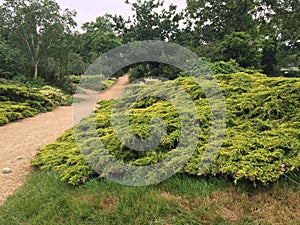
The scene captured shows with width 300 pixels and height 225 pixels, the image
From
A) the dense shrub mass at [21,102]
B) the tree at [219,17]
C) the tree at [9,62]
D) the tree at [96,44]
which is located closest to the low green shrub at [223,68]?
the dense shrub mass at [21,102]

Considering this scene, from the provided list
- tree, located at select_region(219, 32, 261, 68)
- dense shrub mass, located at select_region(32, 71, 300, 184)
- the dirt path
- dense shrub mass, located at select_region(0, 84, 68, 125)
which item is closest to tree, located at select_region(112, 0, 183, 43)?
tree, located at select_region(219, 32, 261, 68)

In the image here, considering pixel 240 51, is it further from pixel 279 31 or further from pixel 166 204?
pixel 166 204

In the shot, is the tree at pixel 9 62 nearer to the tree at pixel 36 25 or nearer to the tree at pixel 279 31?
the tree at pixel 36 25

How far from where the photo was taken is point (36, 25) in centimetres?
1341

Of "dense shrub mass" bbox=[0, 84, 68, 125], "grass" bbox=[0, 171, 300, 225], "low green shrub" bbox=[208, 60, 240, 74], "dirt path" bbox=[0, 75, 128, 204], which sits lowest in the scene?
"dirt path" bbox=[0, 75, 128, 204]

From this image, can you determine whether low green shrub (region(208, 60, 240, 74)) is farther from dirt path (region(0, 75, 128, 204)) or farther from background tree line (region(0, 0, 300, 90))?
dirt path (region(0, 75, 128, 204))

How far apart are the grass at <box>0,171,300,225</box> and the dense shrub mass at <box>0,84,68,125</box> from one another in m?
5.49

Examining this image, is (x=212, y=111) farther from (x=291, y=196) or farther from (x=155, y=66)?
(x=155, y=66)

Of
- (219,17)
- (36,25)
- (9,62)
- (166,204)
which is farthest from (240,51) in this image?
(9,62)

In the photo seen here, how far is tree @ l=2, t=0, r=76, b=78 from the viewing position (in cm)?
1295

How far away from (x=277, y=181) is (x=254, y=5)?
14.8m

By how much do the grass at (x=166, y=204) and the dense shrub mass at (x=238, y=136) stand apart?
0.11 metres

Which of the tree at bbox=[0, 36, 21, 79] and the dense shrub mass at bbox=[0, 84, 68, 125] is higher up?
the tree at bbox=[0, 36, 21, 79]

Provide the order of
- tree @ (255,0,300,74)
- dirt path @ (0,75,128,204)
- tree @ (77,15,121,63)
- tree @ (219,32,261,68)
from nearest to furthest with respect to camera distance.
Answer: dirt path @ (0,75,128,204) → tree @ (219,32,261,68) → tree @ (255,0,300,74) → tree @ (77,15,121,63)
